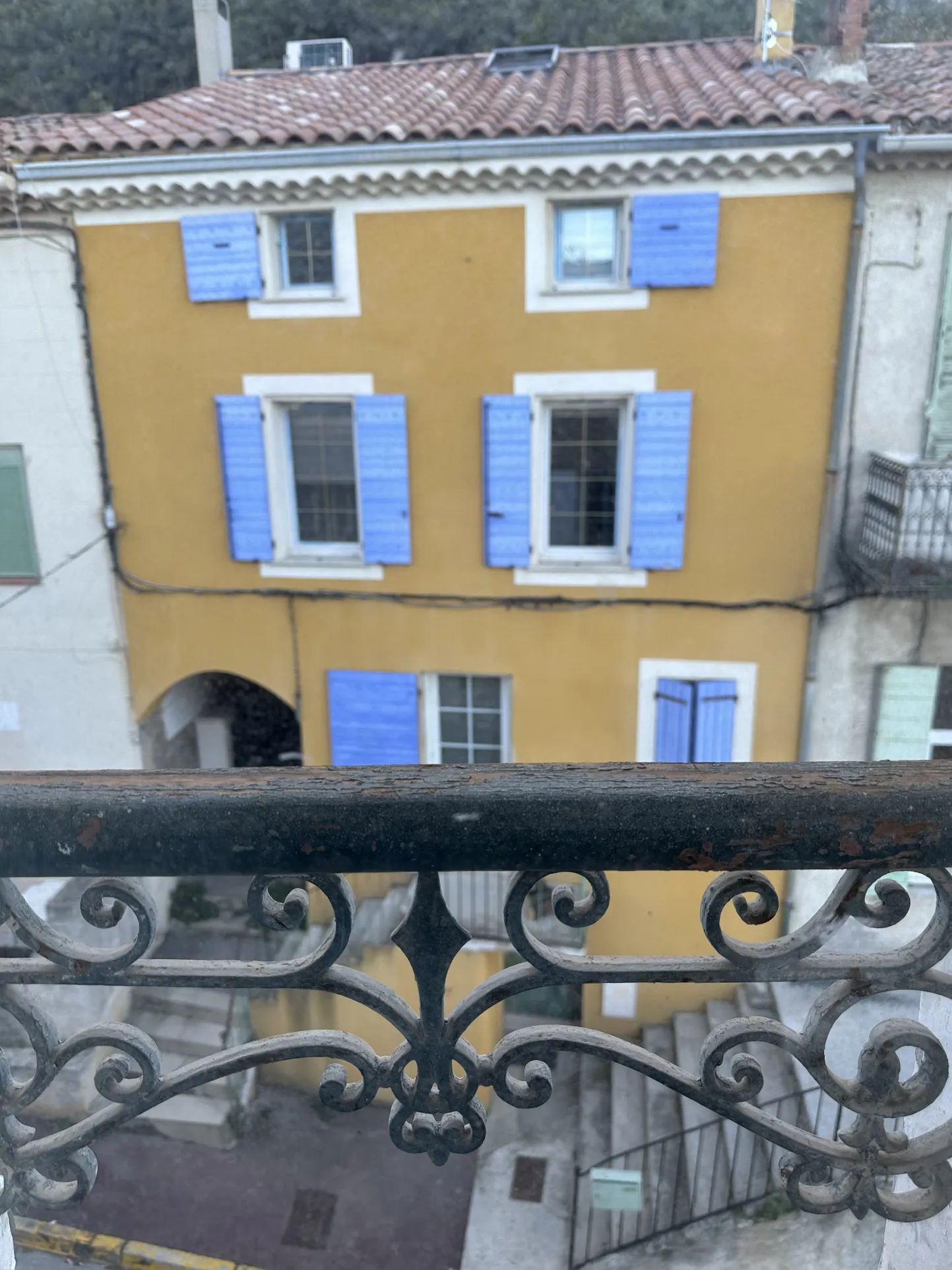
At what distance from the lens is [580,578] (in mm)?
6879

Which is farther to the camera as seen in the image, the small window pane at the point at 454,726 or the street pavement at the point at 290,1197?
the small window pane at the point at 454,726

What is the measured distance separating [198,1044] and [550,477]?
5.09 m

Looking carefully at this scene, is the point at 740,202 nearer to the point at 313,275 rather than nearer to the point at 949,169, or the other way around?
the point at 949,169

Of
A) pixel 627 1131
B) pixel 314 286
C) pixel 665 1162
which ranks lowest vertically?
pixel 627 1131

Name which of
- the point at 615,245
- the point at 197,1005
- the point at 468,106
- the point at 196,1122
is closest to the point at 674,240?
the point at 615,245

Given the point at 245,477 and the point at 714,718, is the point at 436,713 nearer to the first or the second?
the point at 714,718

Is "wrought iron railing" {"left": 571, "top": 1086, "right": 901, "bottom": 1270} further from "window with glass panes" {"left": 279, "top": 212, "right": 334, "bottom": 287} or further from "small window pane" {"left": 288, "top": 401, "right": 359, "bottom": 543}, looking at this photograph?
"window with glass panes" {"left": 279, "top": 212, "right": 334, "bottom": 287}

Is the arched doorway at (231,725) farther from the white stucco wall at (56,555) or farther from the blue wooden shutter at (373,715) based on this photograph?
the blue wooden shutter at (373,715)

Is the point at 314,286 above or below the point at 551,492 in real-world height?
above

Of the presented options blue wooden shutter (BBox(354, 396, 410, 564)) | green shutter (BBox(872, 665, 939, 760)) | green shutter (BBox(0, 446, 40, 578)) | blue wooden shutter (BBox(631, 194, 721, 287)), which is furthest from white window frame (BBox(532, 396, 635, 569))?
green shutter (BBox(0, 446, 40, 578))

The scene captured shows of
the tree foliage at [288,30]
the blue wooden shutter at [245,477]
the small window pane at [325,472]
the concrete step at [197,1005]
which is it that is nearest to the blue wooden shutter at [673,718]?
the small window pane at [325,472]

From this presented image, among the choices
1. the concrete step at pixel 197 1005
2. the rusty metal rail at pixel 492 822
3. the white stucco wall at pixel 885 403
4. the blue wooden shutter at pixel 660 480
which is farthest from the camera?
the concrete step at pixel 197 1005

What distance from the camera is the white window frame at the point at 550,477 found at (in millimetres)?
6477

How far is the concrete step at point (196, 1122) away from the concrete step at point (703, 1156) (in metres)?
3.39
